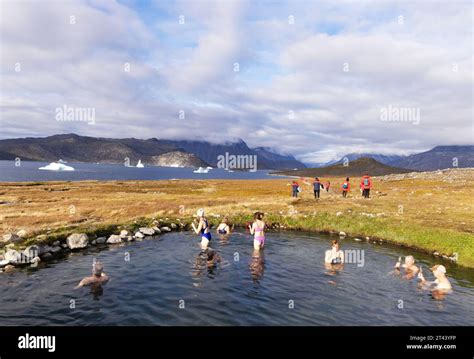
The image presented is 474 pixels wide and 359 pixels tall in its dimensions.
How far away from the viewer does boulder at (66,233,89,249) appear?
27406 millimetres

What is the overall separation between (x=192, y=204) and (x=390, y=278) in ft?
111

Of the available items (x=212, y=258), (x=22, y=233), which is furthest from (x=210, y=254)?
(x=22, y=233)

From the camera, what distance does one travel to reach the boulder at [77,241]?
2741 cm

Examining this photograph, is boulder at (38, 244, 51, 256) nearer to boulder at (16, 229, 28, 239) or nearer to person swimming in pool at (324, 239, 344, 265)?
boulder at (16, 229, 28, 239)

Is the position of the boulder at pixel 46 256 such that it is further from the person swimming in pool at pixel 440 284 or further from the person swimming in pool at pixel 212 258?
the person swimming in pool at pixel 440 284

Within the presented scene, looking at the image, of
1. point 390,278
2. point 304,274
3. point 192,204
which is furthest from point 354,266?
point 192,204

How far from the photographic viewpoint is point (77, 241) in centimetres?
2775

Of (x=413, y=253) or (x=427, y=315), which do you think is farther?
(x=413, y=253)

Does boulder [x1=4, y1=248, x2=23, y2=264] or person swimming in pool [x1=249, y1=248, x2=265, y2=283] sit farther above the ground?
boulder [x1=4, y1=248, x2=23, y2=264]

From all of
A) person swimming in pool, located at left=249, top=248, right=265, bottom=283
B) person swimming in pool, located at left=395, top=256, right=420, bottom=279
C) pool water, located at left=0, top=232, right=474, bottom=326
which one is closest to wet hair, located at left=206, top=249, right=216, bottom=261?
pool water, located at left=0, top=232, right=474, bottom=326
